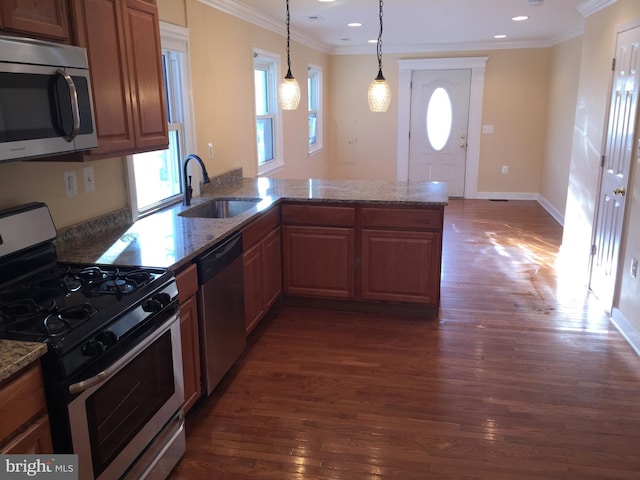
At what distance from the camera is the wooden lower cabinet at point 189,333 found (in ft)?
7.63

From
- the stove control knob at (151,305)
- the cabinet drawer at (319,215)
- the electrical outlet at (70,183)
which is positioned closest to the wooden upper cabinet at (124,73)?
the electrical outlet at (70,183)

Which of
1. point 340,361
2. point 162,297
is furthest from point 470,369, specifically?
point 162,297

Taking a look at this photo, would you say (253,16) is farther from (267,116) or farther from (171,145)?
(171,145)

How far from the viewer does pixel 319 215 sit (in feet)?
12.3

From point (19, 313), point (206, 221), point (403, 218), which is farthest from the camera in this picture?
point (403, 218)

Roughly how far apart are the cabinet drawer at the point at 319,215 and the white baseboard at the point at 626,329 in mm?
1941

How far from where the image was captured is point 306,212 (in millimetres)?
3768

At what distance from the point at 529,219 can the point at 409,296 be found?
3712mm

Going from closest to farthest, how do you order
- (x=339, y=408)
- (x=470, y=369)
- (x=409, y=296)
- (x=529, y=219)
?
(x=339, y=408) < (x=470, y=369) < (x=409, y=296) < (x=529, y=219)

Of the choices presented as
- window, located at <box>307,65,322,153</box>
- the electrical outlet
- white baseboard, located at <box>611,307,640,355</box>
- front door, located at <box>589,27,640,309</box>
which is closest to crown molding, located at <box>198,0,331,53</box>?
window, located at <box>307,65,322,153</box>

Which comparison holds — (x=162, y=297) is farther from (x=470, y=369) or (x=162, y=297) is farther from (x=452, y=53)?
(x=452, y=53)

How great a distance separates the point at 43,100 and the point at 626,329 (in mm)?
3569

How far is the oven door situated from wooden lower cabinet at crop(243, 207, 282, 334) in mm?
996

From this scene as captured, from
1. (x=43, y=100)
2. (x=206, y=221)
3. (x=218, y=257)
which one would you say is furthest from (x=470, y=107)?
(x=43, y=100)
